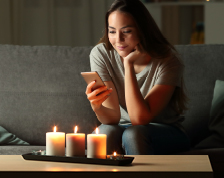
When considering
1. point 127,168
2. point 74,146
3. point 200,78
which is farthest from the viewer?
point 200,78

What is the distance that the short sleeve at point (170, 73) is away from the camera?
139cm

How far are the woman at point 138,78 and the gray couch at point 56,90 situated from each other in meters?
0.08

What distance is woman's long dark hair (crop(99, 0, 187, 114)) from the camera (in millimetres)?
1413

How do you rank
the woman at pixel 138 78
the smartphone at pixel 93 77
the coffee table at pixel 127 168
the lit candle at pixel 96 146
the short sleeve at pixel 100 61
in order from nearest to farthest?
the coffee table at pixel 127 168 < the lit candle at pixel 96 146 < the smartphone at pixel 93 77 < the woman at pixel 138 78 < the short sleeve at pixel 100 61

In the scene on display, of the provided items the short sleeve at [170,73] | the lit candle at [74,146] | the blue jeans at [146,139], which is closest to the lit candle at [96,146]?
the lit candle at [74,146]

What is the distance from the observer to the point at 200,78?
1.52 m

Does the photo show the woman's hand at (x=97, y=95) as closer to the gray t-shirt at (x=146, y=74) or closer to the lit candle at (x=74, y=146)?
the gray t-shirt at (x=146, y=74)

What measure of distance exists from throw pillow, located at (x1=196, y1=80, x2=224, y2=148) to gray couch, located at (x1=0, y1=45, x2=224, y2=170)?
2 cm

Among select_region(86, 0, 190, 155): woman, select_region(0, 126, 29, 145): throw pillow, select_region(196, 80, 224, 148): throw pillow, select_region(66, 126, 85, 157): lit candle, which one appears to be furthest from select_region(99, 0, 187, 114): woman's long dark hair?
select_region(66, 126, 85, 157): lit candle

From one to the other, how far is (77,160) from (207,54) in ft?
2.99

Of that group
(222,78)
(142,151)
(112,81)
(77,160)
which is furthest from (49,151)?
(222,78)

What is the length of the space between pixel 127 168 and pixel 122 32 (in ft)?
2.42

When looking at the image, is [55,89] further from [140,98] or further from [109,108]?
[140,98]

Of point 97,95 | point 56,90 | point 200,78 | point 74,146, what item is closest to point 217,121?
point 200,78
